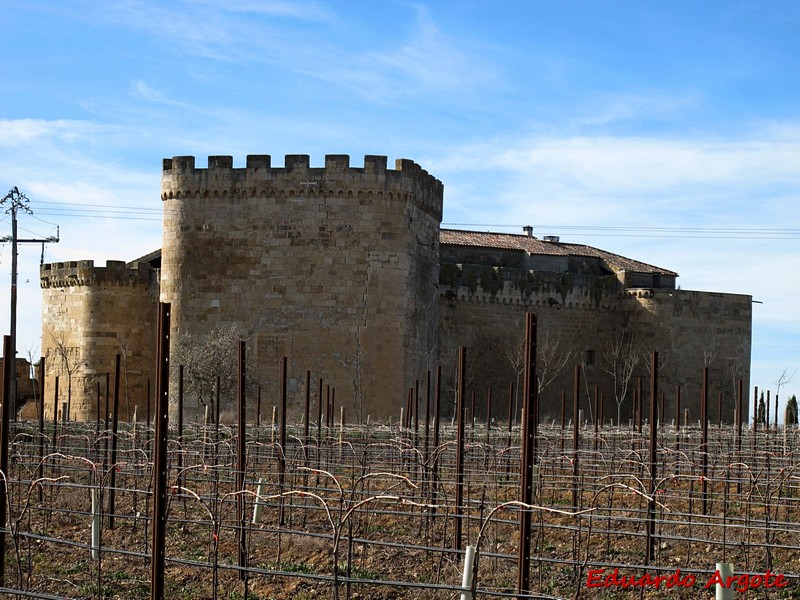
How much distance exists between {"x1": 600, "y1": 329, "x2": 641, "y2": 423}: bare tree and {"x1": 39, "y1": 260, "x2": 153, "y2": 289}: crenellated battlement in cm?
1518

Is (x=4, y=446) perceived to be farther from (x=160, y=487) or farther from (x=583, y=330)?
(x=583, y=330)

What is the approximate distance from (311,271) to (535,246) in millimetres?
17278

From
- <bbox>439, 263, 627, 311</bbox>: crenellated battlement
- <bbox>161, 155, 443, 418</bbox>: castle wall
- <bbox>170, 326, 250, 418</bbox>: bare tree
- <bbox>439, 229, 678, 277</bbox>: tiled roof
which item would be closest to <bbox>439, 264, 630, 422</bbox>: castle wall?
<bbox>439, 263, 627, 311</bbox>: crenellated battlement

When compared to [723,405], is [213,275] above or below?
above

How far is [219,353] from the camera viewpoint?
3066 cm

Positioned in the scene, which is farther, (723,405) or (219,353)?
(723,405)

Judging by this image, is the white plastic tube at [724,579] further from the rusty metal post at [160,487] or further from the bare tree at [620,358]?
the bare tree at [620,358]

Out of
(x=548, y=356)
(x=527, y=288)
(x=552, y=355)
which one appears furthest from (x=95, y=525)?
(x=527, y=288)

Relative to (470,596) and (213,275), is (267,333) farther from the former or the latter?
(470,596)

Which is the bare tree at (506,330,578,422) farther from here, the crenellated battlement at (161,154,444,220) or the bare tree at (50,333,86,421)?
the bare tree at (50,333,86,421)

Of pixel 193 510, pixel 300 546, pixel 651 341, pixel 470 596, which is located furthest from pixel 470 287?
pixel 470 596

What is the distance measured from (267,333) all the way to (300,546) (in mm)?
17020

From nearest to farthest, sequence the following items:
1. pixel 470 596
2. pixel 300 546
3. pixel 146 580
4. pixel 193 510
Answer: pixel 470 596 < pixel 146 580 < pixel 300 546 < pixel 193 510

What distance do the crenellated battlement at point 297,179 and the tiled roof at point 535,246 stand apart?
493 inches
